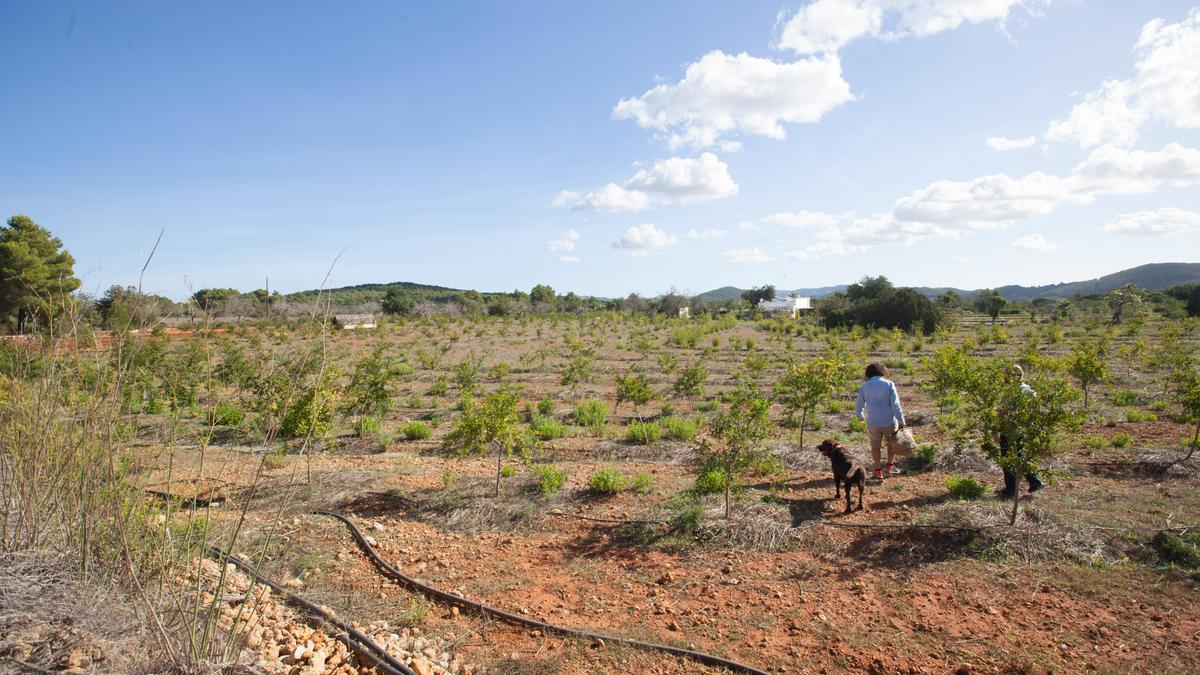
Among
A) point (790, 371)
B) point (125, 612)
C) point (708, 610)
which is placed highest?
point (790, 371)

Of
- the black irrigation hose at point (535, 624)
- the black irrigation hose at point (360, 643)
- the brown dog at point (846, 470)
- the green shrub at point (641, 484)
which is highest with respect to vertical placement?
the brown dog at point (846, 470)

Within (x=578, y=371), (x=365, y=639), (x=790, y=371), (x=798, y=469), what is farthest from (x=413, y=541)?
(x=578, y=371)

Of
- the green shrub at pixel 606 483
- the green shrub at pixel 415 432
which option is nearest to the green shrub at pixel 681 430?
the green shrub at pixel 606 483

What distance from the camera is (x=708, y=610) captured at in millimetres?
4984

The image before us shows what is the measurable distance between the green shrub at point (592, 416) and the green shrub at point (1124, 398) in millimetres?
11025

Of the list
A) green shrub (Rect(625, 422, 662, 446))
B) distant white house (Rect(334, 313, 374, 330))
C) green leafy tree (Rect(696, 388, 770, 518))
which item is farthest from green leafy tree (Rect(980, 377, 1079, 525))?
distant white house (Rect(334, 313, 374, 330))

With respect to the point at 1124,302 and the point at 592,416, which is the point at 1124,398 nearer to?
the point at 592,416

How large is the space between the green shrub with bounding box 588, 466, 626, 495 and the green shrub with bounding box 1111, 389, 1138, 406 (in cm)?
1181

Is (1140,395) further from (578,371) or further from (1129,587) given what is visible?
(578,371)

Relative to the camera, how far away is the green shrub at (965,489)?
6.83 meters

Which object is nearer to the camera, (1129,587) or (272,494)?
(1129,587)

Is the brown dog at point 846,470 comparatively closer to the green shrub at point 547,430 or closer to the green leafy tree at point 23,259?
the green shrub at point 547,430

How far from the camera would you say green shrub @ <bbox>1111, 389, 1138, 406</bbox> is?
40.8ft

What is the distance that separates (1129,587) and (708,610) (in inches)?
142
